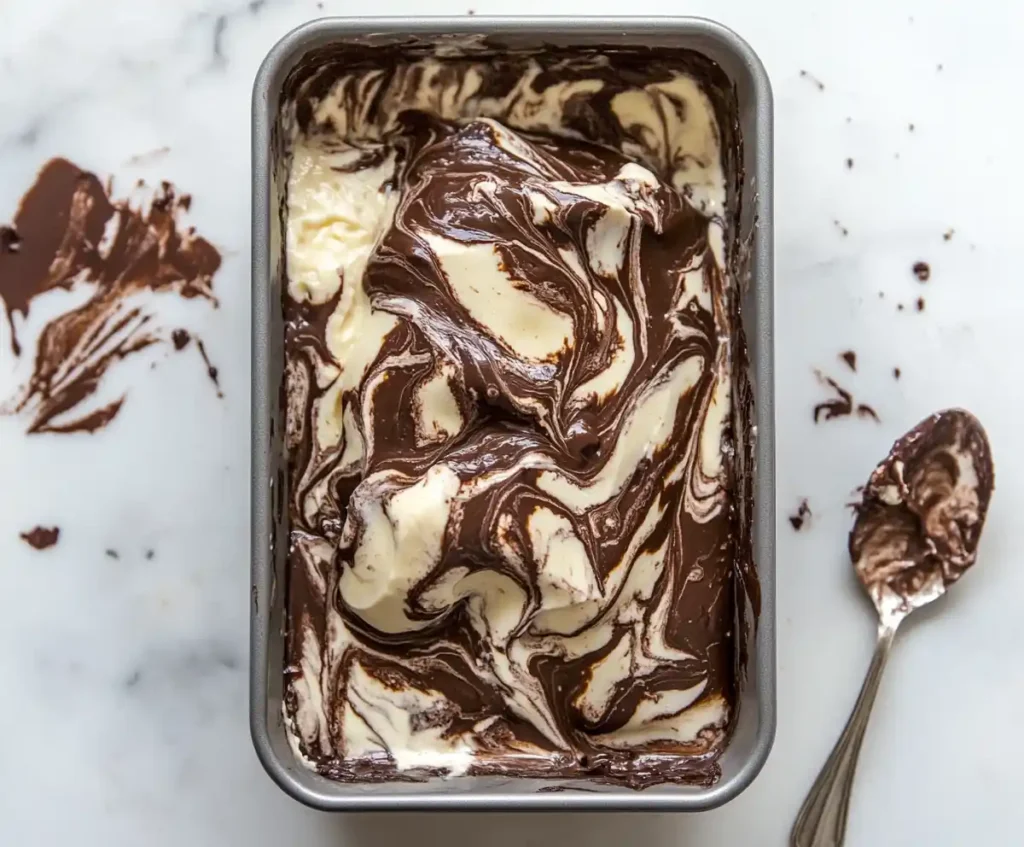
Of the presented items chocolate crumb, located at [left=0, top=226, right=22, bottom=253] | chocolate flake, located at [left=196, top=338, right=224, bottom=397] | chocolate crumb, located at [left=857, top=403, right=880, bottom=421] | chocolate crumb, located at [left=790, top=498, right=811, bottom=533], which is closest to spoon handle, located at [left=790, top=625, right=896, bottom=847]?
chocolate crumb, located at [left=790, top=498, right=811, bottom=533]

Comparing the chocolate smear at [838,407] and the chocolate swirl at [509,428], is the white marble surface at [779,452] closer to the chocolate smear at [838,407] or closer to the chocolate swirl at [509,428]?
the chocolate smear at [838,407]

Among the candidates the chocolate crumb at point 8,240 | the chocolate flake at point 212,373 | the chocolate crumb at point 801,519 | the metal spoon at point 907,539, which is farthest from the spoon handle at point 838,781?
the chocolate crumb at point 8,240

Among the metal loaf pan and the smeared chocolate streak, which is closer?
the metal loaf pan

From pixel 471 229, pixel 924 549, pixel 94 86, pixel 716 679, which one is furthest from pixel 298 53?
pixel 924 549

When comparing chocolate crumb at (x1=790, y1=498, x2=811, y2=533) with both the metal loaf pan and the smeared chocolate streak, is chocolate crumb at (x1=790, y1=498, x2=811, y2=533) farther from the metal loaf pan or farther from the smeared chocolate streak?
the smeared chocolate streak

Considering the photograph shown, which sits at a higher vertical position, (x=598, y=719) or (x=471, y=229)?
(x=471, y=229)

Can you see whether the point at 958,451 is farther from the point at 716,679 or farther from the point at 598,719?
the point at 598,719
